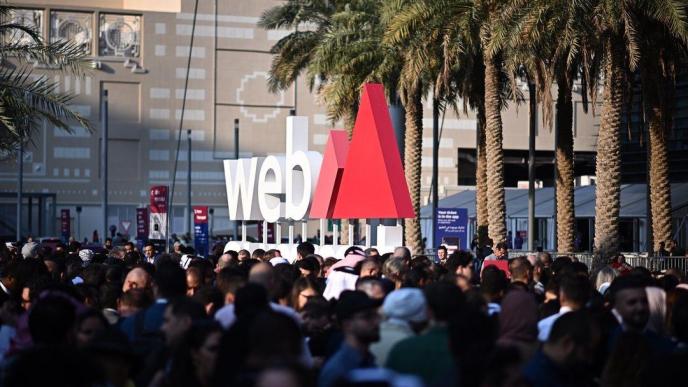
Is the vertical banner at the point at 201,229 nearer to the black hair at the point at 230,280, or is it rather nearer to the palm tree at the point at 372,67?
the palm tree at the point at 372,67

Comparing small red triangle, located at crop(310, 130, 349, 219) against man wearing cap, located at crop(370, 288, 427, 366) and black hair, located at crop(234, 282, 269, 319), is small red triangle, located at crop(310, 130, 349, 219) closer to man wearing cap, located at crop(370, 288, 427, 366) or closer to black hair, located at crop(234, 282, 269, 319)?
black hair, located at crop(234, 282, 269, 319)

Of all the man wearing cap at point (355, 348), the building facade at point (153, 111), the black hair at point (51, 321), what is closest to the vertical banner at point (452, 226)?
the black hair at point (51, 321)

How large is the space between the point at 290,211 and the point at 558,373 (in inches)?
896

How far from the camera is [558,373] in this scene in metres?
7.59

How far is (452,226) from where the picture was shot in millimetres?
34594

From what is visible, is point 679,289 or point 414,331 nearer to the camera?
point 414,331

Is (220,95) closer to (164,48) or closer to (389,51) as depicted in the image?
(164,48)

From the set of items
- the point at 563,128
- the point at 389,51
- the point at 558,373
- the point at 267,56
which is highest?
the point at 267,56

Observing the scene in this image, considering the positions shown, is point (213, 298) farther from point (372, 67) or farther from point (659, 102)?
point (372, 67)

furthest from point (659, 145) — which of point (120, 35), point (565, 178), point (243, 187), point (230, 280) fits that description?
point (120, 35)

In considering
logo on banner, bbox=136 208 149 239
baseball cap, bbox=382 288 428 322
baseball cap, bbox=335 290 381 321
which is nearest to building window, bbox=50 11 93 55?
logo on banner, bbox=136 208 149 239

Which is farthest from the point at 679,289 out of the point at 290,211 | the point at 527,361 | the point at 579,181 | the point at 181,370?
the point at 579,181

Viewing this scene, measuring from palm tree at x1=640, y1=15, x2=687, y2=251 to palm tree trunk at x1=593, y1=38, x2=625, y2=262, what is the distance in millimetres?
1706

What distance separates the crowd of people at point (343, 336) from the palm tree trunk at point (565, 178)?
A: 24.4m
